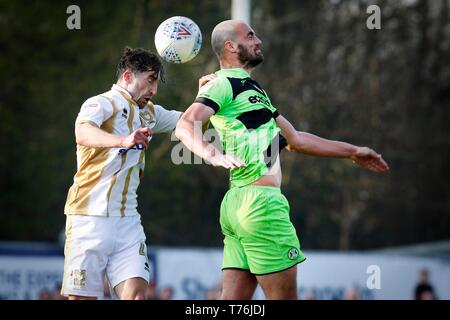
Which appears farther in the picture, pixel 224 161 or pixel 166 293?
pixel 166 293

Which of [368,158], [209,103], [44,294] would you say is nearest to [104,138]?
[209,103]

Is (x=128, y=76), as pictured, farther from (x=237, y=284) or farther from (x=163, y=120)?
(x=237, y=284)

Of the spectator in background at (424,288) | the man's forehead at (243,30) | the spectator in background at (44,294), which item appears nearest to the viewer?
the man's forehead at (243,30)

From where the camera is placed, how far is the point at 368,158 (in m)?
7.13

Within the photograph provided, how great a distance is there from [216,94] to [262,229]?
997 mm

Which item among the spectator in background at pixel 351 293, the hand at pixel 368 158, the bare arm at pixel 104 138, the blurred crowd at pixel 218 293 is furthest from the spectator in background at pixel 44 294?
the hand at pixel 368 158

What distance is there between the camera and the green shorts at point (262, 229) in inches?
254

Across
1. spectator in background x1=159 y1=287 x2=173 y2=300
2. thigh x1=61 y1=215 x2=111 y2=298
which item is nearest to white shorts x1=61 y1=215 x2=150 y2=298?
thigh x1=61 y1=215 x2=111 y2=298

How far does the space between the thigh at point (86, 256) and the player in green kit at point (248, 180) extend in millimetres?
900

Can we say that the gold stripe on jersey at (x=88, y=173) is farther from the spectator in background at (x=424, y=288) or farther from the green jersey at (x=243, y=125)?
the spectator in background at (x=424, y=288)

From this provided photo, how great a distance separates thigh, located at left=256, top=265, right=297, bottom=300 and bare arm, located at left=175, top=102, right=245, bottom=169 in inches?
37.3

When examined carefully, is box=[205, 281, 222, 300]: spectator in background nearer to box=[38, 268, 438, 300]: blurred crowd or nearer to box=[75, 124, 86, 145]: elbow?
box=[38, 268, 438, 300]: blurred crowd

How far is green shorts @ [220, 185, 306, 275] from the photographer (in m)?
6.45
